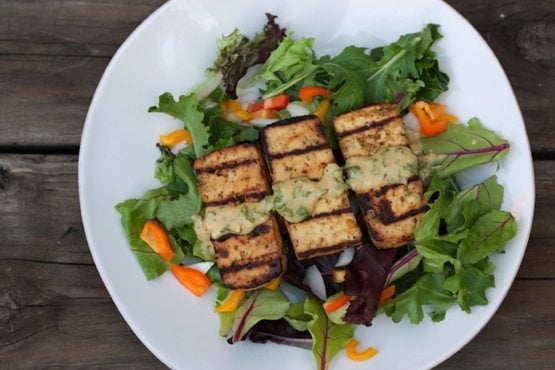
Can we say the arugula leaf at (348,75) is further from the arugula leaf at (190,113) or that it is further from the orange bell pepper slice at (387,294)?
the orange bell pepper slice at (387,294)

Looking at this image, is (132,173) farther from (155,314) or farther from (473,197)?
(473,197)

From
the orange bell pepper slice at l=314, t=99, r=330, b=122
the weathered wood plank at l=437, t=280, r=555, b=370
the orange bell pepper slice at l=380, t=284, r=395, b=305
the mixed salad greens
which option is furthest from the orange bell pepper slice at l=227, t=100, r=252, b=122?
the weathered wood plank at l=437, t=280, r=555, b=370

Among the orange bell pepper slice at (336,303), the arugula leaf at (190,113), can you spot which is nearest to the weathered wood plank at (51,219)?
the arugula leaf at (190,113)

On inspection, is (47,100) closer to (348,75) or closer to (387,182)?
(348,75)

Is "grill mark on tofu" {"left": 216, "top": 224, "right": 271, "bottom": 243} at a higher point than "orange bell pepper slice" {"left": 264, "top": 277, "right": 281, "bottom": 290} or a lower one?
higher

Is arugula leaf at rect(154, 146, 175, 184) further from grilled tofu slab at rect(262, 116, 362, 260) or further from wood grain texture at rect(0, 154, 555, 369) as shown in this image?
wood grain texture at rect(0, 154, 555, 369)

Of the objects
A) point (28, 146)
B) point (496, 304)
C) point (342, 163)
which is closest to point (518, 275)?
point (496, 304)

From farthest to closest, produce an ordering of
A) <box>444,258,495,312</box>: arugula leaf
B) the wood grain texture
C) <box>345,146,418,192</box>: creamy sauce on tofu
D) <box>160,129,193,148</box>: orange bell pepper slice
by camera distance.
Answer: the wood grain texture
<box>160,129,193,148</box>: orange bell pepper slice
<box>345,146,418,192</box>: creamy sauce on tofu
<box>444,258,495,312</box>: arugula leaf
